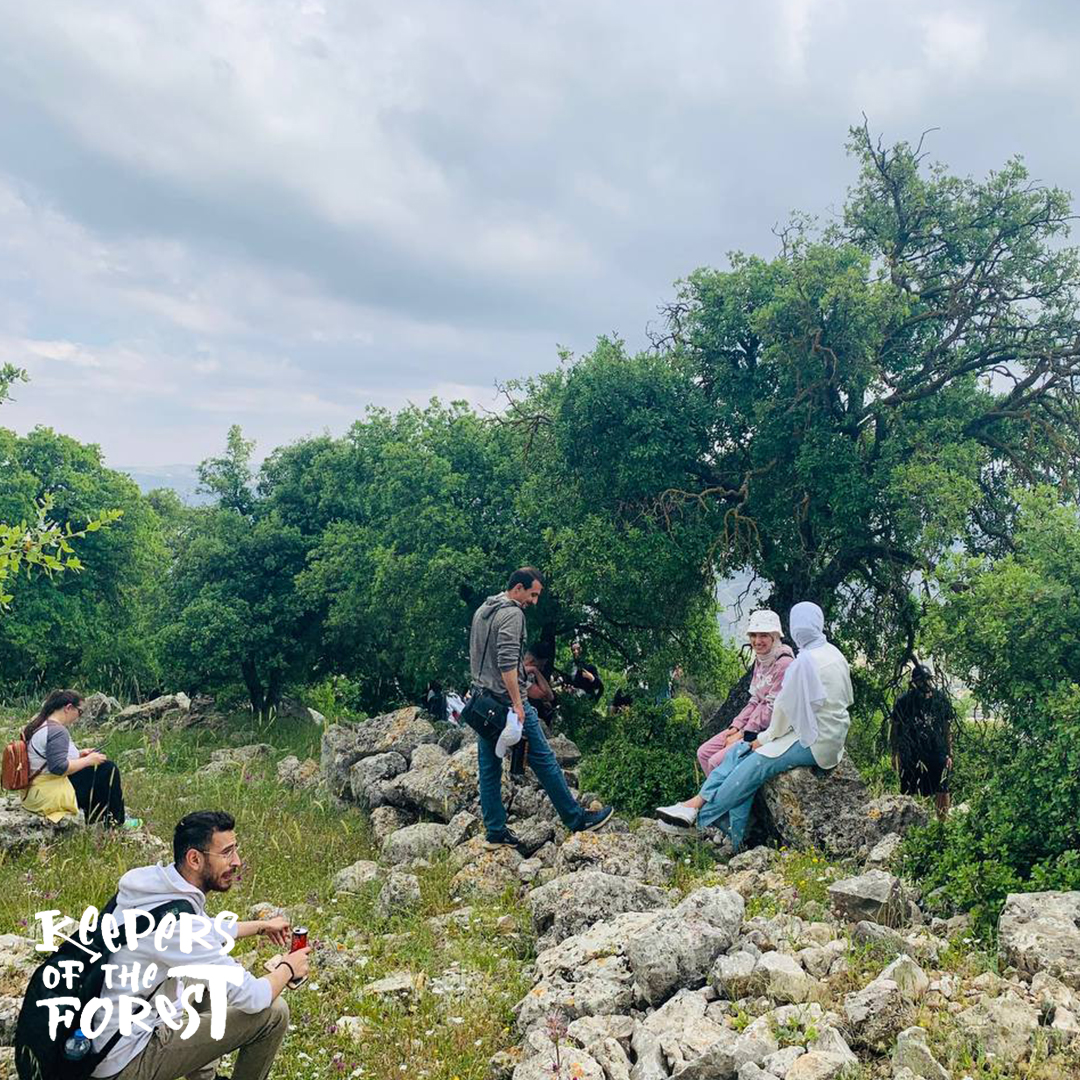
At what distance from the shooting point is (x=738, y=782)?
27.4ft

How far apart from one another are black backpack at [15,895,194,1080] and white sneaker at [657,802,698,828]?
Result: 17.6ft

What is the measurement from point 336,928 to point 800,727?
173 inches

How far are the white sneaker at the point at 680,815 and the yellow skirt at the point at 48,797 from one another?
6.12 m

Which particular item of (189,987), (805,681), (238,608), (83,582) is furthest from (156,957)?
(83,582)

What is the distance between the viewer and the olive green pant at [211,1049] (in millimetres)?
4332

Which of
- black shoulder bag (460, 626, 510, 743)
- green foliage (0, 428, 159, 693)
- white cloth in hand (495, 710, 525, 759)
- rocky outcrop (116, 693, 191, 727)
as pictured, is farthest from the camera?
green foliage (0, 428, 159, 693)

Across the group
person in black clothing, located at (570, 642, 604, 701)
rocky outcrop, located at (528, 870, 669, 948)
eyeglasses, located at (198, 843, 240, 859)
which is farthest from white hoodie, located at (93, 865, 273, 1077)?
person in black clothing, located at (570, 642, 604, 701)

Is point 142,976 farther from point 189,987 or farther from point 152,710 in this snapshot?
point 152,710

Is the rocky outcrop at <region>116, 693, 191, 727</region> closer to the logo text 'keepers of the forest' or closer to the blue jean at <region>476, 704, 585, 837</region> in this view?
the blue jean at <region>476, 704, 585, 837</region>

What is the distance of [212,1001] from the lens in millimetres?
4426

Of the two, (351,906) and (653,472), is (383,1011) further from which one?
(653,472)

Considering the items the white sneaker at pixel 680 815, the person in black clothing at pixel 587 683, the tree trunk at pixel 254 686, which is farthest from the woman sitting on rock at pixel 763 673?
the tree trunk at pixel 254 686

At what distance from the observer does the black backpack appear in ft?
Answer: 13.6

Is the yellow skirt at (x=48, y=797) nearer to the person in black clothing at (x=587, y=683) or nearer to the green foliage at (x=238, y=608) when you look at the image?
the person in black clothing at (x=587, y=683)
